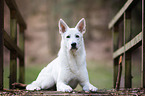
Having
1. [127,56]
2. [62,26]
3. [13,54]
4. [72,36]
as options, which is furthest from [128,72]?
[13,54]

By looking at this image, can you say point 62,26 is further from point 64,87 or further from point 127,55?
point 127,55

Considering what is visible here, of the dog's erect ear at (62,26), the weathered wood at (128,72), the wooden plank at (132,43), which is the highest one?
the dog's erect ear at (62,26)

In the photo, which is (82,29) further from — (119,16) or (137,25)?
(137,25)

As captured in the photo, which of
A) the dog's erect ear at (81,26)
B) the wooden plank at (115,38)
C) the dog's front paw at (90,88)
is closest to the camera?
the dog's front paw at (90,88)

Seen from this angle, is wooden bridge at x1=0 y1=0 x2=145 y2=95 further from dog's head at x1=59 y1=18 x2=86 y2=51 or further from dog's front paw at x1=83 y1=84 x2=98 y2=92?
dog's head at x1=59 y1=18 x2=86 y2=51

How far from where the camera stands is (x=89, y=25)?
1400cm

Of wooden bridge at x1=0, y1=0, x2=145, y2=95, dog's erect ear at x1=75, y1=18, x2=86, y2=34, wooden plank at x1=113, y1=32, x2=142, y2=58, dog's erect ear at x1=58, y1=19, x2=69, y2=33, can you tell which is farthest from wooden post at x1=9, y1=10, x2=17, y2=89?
wooden plank at x1=113, y1=32, x2=142, y2=58

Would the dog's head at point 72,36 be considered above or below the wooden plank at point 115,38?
below

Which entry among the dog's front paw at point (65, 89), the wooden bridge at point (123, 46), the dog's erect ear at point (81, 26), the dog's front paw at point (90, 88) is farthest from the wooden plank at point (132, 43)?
the dog's front paw at point (65, 89)

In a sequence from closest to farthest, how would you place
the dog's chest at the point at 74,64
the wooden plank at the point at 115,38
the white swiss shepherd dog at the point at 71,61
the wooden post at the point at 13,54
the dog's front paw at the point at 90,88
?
1. the dog's front paw at the point at 90,88
2. the white swiss shepherd dog at the point at 71,61
3. the dog's chest at the point at 74,64
4. the wooden post at the point at 13,54
5. the wooden plank at the point at 115,38

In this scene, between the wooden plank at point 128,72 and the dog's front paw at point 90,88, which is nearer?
the dog's front paw at point 90,88

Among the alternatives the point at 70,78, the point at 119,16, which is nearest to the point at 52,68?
the point at 70,78

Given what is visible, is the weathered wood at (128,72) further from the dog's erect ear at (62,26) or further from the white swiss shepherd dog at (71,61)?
the dog's erect ear at (62,26)

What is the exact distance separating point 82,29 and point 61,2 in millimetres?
10507
